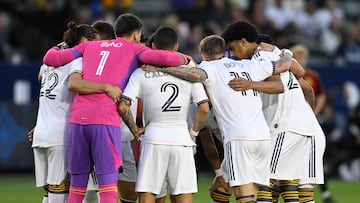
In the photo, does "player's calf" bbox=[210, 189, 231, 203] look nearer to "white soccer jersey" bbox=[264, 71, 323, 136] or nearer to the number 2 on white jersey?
"white soccer jersey" bbox=[264, 71, 323, 136]

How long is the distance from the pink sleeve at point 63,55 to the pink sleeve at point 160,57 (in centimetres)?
73

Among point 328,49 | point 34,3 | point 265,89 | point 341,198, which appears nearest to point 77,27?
point 265,89

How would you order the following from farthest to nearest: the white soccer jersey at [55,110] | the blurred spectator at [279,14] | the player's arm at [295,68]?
1. the blurred spectator at [279,14]
2. the player's arm at [295,68]
3. the white soccer jersey at [55,110]

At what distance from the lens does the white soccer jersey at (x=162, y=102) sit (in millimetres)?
11414

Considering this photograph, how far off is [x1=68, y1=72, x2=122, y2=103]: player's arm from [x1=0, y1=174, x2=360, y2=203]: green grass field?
583 centimetres

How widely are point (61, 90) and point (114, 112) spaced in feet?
2.82

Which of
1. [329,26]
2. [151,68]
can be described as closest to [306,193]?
[151,68]

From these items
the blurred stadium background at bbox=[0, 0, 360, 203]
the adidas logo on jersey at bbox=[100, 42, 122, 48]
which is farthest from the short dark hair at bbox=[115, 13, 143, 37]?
the blurred stadium background at bbox=[0, 0, 360, 203]

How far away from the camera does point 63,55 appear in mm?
11703

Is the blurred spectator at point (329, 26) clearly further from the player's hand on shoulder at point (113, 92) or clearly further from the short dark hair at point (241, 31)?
the player's hand on shoulder at point (113, 92)

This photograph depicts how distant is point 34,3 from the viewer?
24.7 m

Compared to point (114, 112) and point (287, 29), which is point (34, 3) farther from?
point (114, 112)

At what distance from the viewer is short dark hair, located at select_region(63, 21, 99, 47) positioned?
12132 millimetres

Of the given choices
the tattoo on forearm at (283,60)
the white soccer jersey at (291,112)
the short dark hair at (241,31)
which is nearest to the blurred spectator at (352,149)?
the white soccer jersey at (291,112)
